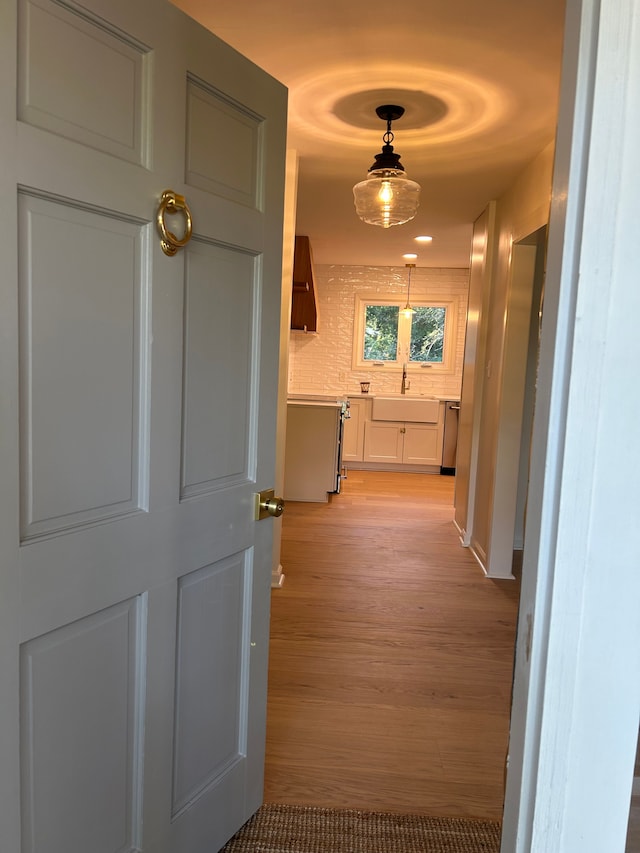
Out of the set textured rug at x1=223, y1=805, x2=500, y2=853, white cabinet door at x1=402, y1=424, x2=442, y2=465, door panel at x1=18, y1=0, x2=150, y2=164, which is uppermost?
door panel at x1=18, y1=0, x2=150, y2=164

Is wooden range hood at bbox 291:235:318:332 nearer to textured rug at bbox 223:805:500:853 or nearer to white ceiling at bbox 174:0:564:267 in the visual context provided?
white ceiling at bbox 174:0:564:267

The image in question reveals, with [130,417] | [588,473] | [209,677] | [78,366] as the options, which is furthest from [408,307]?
[588,473]

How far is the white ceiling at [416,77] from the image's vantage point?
201 centimetres

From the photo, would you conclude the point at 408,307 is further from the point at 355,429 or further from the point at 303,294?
the point at 355,429

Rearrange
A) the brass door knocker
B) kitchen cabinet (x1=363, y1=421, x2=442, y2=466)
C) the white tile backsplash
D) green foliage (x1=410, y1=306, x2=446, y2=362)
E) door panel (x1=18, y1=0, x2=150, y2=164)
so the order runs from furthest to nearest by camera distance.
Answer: green foliage (x1=410, y1=306, x2=446, y2=362)
the white tile backsplash
kitchen cabinet (x1=363, y1=421, x2=442, y2=466)
the brass door knocker
door panel (x1=18, y1=0, x2=150, y2=164)

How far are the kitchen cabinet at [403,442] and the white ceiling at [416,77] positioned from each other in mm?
3695

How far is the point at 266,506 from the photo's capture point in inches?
63.9

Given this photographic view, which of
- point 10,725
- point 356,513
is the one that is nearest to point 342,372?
point 356,513

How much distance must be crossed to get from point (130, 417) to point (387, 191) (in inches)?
82.9

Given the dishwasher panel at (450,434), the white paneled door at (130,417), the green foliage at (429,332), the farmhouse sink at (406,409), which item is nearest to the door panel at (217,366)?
the white paneled door at (130,417)

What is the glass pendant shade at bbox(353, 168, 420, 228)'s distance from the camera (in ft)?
9.42

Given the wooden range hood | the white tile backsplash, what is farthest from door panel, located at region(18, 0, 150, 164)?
the white tile backsplash

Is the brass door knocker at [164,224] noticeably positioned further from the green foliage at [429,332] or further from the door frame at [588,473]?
the green foliage at [429,332]

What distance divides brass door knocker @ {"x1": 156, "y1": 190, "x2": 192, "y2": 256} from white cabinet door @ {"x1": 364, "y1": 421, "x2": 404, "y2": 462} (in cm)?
637
